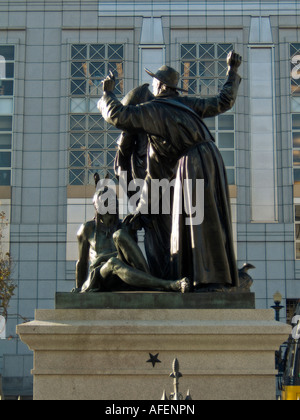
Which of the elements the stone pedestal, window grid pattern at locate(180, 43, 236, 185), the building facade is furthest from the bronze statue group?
window grid pattern at locate(180, 43, 236, 185)

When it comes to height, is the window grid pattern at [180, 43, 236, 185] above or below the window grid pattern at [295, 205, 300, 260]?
above

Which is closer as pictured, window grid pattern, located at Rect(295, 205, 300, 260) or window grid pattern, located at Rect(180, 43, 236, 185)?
window grid pattern, located at Rect(180, 43, 236, 185)

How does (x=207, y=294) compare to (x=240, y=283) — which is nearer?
(x=207, y=294)

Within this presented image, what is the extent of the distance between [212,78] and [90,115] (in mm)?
6631

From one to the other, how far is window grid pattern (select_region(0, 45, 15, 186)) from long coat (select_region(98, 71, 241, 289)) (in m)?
34.3

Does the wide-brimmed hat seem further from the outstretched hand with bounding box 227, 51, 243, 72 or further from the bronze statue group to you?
the outstretched hand with bounding box 227, 51, 243, 72

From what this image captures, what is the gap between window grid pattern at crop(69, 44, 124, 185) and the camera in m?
41.3

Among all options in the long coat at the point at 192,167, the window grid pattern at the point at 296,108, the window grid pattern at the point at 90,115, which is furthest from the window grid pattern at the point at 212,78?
the long coat at the point at 192,167

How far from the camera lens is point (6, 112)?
140ft
